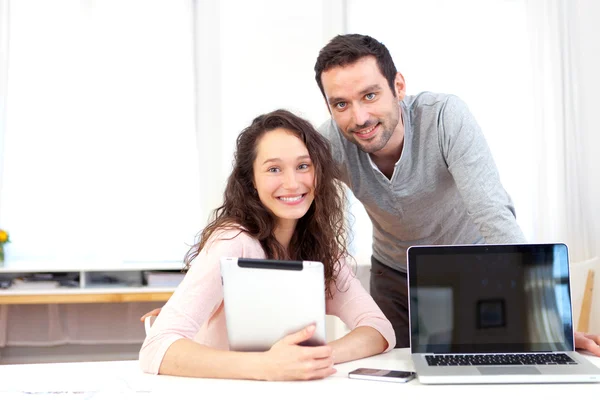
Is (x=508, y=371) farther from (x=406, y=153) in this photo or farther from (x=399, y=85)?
(x=399, y=85)

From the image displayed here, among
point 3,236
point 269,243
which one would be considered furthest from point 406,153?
point 3,236

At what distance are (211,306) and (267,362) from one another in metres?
0.24

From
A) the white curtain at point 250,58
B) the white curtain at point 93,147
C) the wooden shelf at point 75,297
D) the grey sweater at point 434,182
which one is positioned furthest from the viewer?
the white curtain at point 250,58

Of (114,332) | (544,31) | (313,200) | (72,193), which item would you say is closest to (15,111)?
(72,193)

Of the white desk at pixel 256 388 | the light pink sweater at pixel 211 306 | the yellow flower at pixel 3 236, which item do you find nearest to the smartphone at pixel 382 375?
the white desk at pixel 256 388

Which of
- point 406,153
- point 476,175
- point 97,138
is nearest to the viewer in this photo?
point 476,175

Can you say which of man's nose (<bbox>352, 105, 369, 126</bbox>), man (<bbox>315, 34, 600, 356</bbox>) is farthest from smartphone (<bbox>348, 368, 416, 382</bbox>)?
man's nose (<bbox>352, 105, 369, 126</bbox>)

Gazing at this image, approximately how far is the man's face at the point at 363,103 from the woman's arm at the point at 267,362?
0.76 m

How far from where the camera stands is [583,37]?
3.67 meters

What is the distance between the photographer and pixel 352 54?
178 centimetres

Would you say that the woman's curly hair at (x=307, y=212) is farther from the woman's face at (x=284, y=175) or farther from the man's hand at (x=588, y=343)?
the man's hand at (x=588, y=343)

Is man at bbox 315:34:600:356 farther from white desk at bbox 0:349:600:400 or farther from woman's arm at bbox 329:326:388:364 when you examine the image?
white desk at bbox 0:349:600:400

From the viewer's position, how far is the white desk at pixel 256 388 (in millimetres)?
1104

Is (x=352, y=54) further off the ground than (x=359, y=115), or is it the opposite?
(x=352, y=54)
